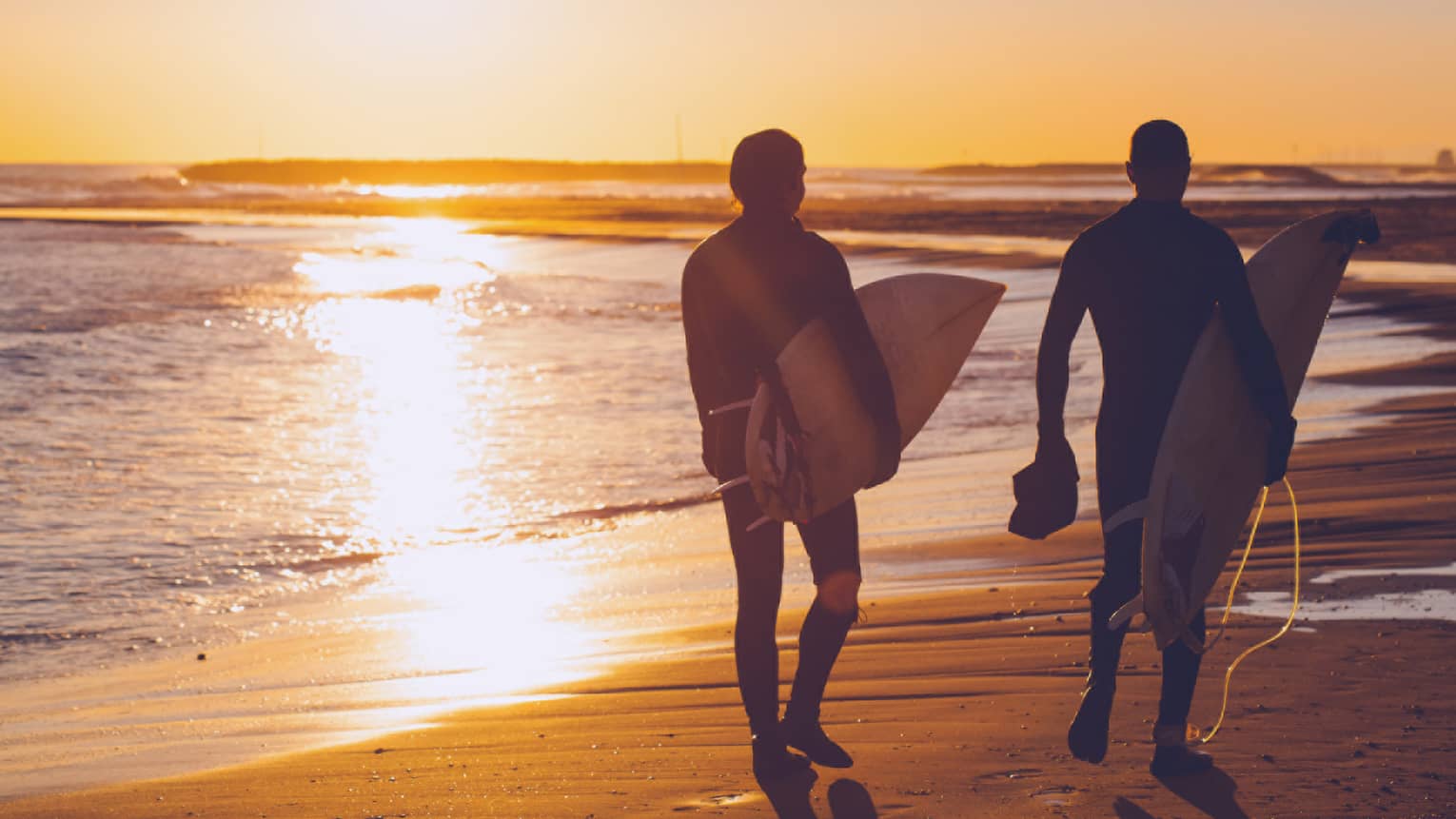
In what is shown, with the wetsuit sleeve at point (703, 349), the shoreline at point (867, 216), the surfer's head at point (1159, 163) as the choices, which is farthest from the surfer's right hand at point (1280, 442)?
the shoreline at point (867, 216)

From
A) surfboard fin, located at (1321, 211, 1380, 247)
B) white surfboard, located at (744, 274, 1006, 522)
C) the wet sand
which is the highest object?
surfboard fin, located at (1321, 211, 1380, 247)

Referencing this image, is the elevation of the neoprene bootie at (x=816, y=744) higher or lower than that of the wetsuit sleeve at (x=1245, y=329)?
lower

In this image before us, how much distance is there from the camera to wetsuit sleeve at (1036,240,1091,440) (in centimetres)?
399

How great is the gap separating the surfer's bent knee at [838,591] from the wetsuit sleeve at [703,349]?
1.38ft

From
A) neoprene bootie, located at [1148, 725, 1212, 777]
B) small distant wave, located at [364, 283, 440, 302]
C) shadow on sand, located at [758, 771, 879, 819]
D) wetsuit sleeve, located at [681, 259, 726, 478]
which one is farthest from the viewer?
small distant wave, located at [364, 283, 440, 302]

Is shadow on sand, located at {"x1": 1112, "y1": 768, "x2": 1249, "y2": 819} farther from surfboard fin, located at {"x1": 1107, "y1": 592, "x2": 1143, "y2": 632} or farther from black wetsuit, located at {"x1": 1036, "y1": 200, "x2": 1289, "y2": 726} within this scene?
surfboard fin, located at {"x1": 1107, "y1": 592, "x2": 1143, "y2": 632}

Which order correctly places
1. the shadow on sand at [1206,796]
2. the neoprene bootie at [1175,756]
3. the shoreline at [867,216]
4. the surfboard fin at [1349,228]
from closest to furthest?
the shadow on sand at [1206,796], the neoprene bootie at [1175,756], the surfboard fin at [1349,228], the shoreline at [867,216]

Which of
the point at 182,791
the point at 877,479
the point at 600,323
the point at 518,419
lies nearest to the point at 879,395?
the point at 877,479

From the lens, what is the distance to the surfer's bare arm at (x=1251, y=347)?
3.88 metres

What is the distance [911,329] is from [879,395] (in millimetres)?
491

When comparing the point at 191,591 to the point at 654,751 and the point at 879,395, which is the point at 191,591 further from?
the point at 879,395

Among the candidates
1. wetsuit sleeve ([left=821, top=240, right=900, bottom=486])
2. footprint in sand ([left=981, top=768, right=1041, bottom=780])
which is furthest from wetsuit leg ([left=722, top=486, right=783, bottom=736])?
footprint in sand ([left=981, top=768, right=1041, bottom=780])

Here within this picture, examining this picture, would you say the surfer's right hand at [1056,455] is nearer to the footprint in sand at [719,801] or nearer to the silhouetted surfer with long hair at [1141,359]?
the silhouetted surfer with long hair at [1141,359]

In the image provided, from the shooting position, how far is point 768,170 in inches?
153
